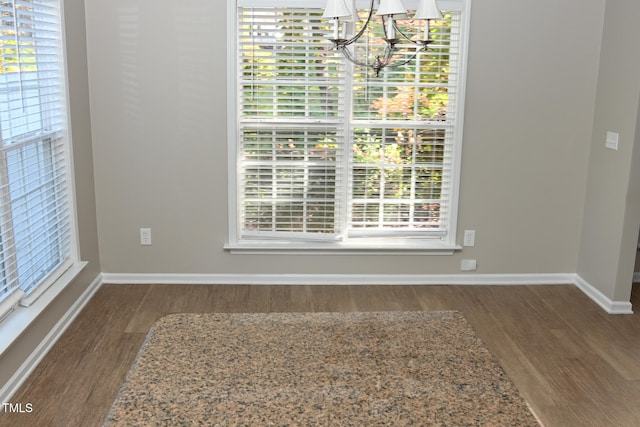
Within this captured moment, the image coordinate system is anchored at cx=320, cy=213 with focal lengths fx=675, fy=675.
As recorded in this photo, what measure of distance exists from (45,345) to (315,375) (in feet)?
6.88

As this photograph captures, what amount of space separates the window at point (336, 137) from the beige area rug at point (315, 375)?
2110 millimetres

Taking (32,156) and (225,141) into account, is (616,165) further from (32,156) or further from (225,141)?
(32,156)

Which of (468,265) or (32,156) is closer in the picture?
(32,156)

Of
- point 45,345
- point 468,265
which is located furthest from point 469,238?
point 45,345

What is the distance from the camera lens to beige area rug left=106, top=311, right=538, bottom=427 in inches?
71.5

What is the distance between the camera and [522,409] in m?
1.82

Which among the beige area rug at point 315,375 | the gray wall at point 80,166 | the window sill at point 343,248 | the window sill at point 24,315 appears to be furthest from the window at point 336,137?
the beige area rug at point 315,375

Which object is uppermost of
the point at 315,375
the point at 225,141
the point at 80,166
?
the point at 225,141

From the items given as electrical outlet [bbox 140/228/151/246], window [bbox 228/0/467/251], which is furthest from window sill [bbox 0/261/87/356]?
window [bbox 228/0/467/251]

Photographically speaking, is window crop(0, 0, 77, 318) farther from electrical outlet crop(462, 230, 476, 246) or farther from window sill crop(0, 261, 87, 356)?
electrical outlet crop(462, 230, 476, 246)

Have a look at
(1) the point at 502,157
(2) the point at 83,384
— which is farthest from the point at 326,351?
(1) the point at 502,157

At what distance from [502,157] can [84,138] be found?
275cm

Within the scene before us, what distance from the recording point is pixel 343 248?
4629 millimetres

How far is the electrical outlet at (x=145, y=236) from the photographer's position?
4586 millimetres
